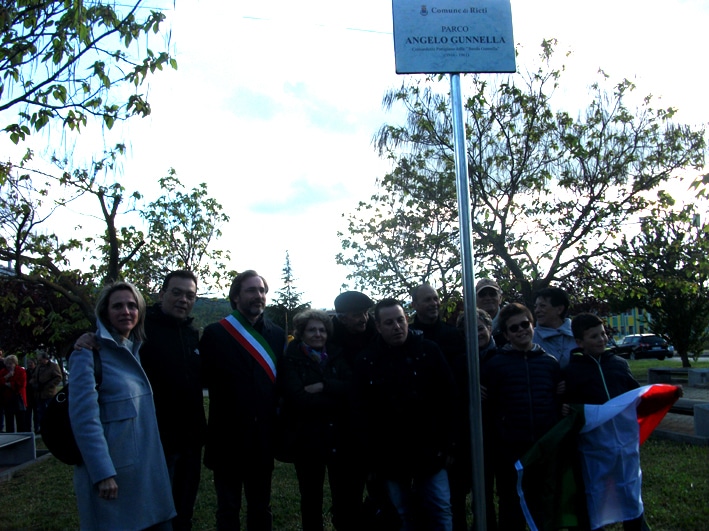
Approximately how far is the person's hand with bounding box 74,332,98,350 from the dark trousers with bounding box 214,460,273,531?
1283mm

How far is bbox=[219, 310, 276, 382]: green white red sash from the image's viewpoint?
426 cm

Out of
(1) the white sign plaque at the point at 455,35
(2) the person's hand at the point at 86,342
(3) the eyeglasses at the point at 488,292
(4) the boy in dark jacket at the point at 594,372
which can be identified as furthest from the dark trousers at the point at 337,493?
(1) the white sign plaque at the point at 455,35

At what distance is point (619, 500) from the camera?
3.99 metres

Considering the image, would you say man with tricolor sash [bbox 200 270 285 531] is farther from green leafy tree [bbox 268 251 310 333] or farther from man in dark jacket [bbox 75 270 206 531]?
green leafy tree [bbox 268 251 310 333]

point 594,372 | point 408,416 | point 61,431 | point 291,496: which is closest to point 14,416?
point 291,496

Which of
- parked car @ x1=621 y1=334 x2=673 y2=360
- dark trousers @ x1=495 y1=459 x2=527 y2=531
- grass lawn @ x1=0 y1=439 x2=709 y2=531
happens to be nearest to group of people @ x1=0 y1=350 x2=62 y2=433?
grass lawn @ x1=0 y1=439 x2=709 y2=531

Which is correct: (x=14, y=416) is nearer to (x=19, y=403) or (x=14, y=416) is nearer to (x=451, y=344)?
(x=19, y=403)

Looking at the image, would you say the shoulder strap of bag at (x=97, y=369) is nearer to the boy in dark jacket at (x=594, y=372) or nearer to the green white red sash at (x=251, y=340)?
the green white red sash at (x=251, y=340)

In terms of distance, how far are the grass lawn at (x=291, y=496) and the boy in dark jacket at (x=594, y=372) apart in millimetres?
1557

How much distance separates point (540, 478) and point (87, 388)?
2741 millimetres

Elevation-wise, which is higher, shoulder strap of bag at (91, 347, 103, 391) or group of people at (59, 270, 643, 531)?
shoulder strap of bag at (91, 347, 103, 391)

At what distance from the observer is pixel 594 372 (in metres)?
4.27

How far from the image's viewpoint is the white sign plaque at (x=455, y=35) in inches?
128

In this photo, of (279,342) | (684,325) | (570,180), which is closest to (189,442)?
(279,342)
